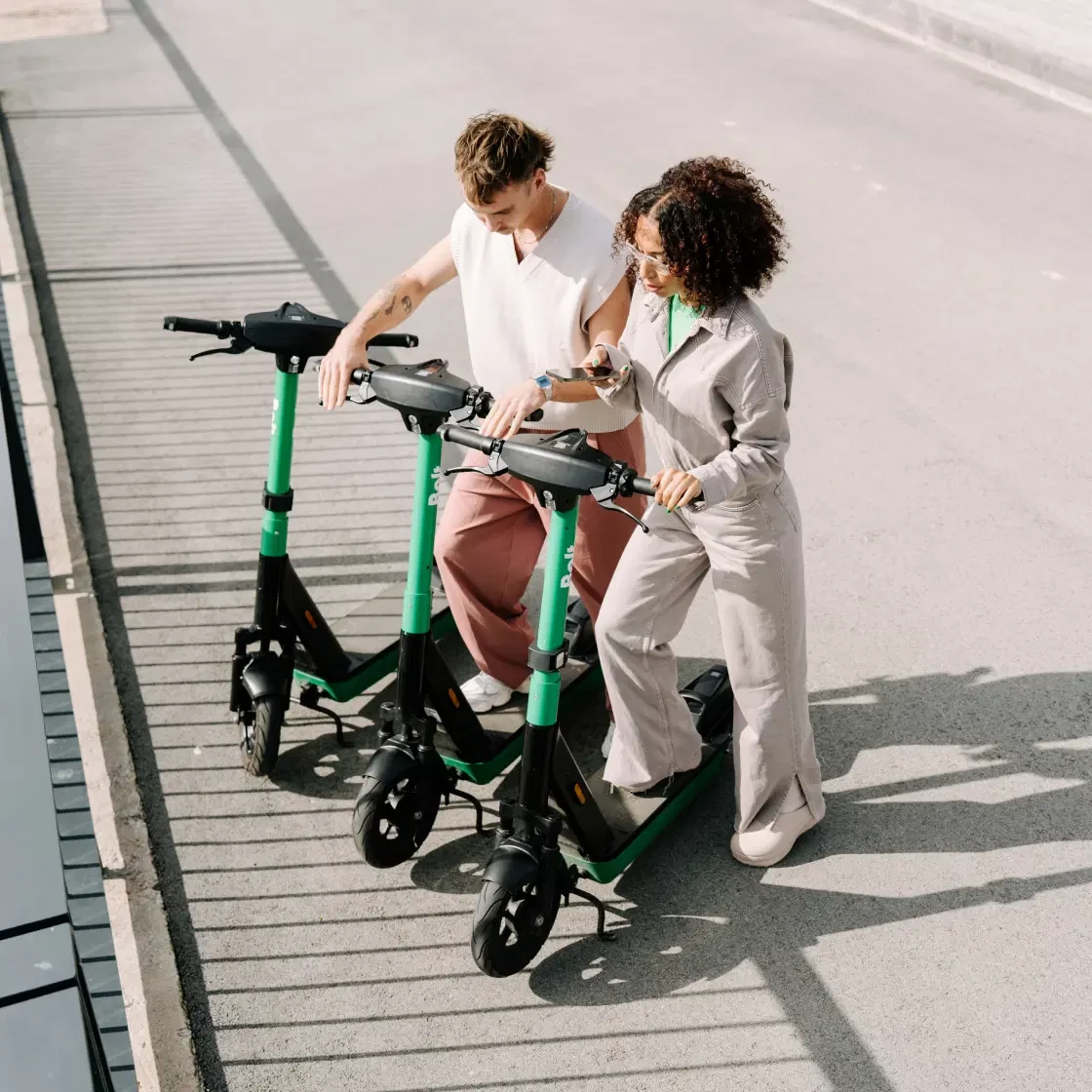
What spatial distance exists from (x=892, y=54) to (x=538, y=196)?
31.7ft

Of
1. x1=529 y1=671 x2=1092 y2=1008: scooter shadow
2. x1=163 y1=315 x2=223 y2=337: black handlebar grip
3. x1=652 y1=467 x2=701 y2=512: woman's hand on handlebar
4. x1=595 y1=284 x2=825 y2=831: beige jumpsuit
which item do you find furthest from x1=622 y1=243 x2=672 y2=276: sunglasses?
x1=529 y1=671 x2=1092 y2=1008: scooter shadow

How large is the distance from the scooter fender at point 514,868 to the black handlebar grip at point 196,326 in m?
1.68

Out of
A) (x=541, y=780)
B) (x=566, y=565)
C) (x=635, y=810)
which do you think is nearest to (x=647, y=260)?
(x=566, y=565)

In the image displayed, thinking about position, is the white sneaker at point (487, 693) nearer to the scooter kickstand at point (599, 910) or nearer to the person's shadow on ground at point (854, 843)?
the person's shadow on ground at point (854, 843)

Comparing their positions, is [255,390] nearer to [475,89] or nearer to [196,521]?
[196,521]

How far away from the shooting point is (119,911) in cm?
401

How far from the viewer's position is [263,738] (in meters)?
4.39

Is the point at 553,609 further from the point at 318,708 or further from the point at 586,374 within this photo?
the point at 318,708

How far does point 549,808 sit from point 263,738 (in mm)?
1080

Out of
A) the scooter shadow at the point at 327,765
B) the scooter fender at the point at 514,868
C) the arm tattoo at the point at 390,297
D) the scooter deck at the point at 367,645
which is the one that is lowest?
the scooter shadow at the point at 327,765

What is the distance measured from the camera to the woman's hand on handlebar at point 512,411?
346cm

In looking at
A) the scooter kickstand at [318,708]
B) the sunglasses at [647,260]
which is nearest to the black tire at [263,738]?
the scooter kickstand at [318,708]

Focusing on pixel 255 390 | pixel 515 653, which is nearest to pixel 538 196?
pixel 515 653

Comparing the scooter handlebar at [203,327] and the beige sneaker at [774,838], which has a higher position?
the scooter handlebar at [203,327]
